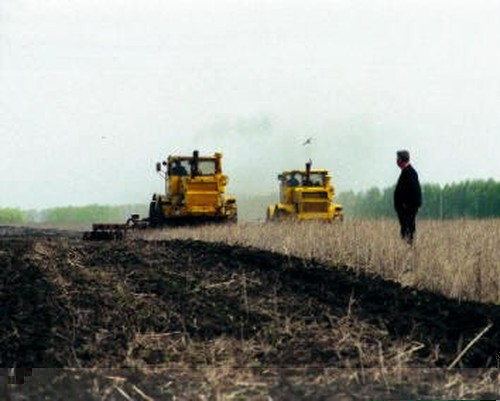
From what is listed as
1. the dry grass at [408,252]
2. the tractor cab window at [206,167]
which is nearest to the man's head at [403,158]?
the dry grass at [408,252]

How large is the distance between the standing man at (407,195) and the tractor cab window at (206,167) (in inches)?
502

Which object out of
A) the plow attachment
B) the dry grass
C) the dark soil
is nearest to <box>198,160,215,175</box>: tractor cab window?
the plow attachment

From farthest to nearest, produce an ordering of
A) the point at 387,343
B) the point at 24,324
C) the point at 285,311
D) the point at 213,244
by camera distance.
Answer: the point at 213,244, the point at 285,311, the point at 24,324, the point at 387,343

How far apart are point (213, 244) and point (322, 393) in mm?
11298

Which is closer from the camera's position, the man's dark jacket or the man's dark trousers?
the man's dark jacket

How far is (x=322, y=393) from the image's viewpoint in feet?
19.2

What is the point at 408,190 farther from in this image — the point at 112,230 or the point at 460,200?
the point at 460,200

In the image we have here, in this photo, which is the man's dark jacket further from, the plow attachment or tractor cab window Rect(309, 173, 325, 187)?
the plow attachment

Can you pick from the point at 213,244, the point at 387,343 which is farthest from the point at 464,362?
the point at 213,244

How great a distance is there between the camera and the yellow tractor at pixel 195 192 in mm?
26062

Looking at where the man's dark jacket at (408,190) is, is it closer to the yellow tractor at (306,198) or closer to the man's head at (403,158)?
the man's head at (403,158)

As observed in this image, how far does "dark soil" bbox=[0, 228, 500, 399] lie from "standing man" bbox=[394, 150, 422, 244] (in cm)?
236

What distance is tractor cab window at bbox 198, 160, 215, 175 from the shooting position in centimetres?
2653

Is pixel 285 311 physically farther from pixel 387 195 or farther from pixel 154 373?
pixel 387 195
